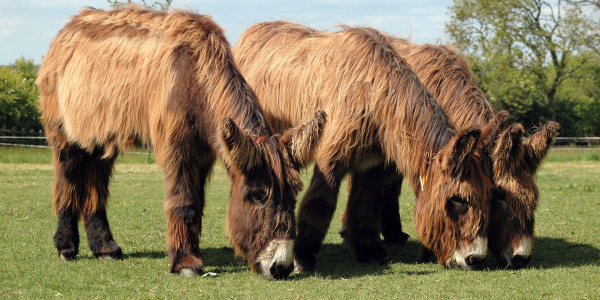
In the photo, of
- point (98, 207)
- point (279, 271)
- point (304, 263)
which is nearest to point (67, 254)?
point (98, 207)

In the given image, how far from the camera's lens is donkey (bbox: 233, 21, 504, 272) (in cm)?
652

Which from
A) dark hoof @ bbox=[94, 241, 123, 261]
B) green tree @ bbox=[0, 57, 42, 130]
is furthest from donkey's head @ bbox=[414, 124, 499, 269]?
green tree @ bbox=[0, 57, 42, 130]

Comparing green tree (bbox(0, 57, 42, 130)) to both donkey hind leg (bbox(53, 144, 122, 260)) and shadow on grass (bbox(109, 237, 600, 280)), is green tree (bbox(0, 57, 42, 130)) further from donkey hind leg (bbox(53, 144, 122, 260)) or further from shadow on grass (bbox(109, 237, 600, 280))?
shadow on grass (bbox(109, 237, 600, 280))

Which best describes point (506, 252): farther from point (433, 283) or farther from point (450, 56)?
point (450, 56)

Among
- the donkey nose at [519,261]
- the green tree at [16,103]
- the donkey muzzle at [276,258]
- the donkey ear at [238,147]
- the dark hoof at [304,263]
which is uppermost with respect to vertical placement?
the donkey ear at [238,147]

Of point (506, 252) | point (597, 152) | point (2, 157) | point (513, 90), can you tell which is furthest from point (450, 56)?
point (513, 90)

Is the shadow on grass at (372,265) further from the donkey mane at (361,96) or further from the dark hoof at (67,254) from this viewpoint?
the donkey mane at (361,96)

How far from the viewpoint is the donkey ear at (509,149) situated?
6535mm

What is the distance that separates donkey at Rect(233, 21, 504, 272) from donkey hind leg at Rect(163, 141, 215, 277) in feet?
4.32

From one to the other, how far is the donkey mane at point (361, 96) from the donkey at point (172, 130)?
1191 millimetres

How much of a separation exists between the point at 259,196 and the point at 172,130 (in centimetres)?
125

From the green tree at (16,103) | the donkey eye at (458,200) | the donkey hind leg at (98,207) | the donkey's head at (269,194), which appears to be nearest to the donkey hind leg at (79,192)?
the donkey hind leg at (98,207)

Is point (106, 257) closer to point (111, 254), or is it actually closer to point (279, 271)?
point (111, 254)

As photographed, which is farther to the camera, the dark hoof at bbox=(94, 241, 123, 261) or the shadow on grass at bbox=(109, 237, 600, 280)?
the dark hoof at bbox=(94, 241, 123, 261)
